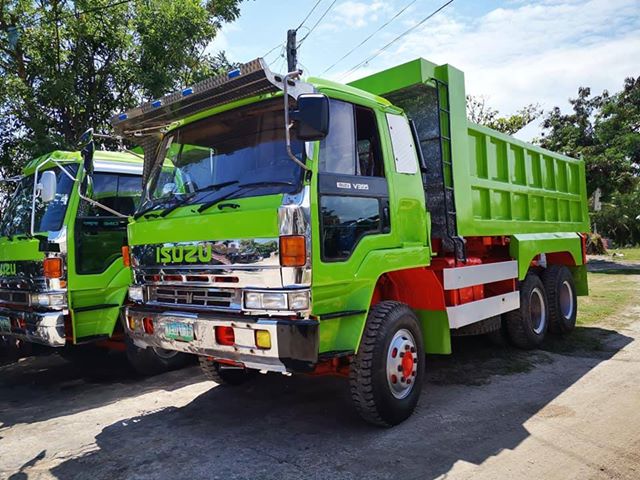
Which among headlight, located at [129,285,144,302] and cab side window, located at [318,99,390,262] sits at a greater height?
cab side window, located at [318,99,390,262]

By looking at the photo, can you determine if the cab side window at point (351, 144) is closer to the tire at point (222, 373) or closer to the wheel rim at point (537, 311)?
the tire at point (222, 373)

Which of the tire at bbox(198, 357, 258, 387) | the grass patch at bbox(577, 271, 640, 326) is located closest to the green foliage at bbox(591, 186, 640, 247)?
the grass patch at bbox(577, 271, 640, 326)

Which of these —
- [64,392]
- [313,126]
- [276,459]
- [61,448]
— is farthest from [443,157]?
[64,392]

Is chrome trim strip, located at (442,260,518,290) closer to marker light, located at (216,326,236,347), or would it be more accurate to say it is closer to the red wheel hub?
the red wheel hub

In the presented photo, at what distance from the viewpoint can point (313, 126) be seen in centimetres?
331

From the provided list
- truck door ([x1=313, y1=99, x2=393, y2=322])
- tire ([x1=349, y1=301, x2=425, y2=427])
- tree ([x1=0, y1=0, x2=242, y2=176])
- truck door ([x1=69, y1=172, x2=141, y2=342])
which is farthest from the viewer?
tree ([x1=0, y1=0, x2=242, y2=176])

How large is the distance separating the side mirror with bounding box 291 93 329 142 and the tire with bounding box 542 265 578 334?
17.0ft

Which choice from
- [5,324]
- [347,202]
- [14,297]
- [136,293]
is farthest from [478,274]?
[5,324]

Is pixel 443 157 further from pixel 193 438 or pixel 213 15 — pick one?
pixel 213 15

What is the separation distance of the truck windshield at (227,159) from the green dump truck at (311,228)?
0.01 metres

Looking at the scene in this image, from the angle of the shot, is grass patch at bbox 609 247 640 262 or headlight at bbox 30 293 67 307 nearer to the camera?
headlight at bbox 30 293 67 307

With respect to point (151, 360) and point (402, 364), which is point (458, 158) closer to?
point (402, 364)

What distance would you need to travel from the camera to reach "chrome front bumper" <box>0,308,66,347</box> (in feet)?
16.9

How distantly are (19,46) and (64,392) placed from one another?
7168 mm
